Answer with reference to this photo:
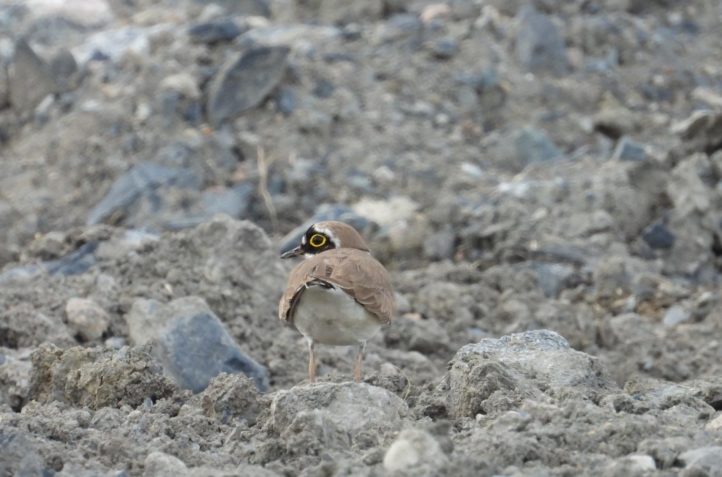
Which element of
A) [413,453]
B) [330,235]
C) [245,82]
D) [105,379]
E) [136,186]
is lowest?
[136,186]

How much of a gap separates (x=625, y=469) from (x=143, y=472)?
172 centimetres

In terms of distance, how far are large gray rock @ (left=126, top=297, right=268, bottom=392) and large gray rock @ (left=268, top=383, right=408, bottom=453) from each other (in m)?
2.04

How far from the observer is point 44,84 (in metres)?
13.2

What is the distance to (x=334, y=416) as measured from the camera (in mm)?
5305

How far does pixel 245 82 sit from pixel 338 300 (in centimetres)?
615

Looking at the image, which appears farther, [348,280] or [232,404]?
[348,280]

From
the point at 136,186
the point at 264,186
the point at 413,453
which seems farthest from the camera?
the point at 264,186

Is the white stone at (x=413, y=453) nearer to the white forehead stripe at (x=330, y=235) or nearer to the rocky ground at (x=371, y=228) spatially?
the rocky ground at (x=371, y=228)

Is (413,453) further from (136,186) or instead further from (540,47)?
(540,47)

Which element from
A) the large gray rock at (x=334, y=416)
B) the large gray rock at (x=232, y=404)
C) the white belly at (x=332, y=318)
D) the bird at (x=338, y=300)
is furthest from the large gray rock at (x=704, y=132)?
the large gray rock at (x=334, y=416)

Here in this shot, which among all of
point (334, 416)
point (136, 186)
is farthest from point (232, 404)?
point (136, 186)

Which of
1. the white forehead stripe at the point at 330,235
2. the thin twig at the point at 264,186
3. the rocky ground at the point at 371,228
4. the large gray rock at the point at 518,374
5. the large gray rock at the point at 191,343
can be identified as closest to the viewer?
the rocky ground at the point at 371,228

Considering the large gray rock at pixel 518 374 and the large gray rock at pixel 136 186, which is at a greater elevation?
the large gray rock at pixel 518 374

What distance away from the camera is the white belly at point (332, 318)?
23.3 ft
